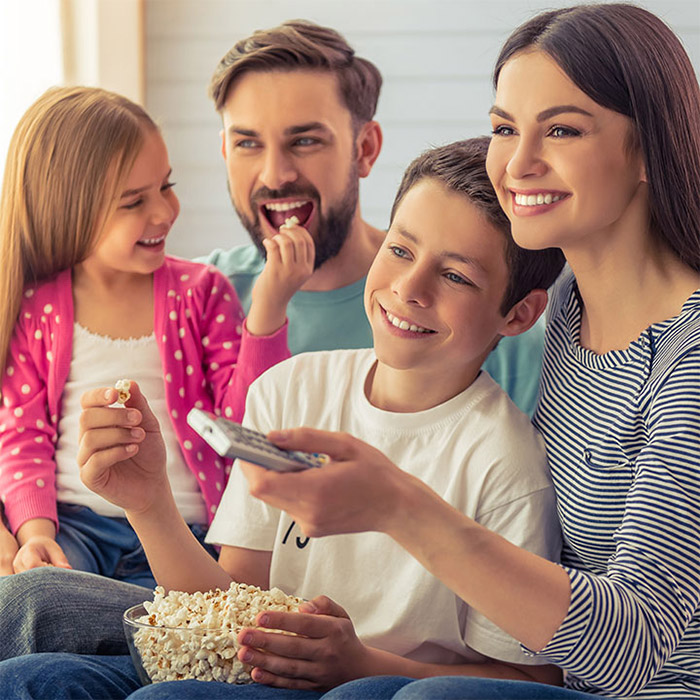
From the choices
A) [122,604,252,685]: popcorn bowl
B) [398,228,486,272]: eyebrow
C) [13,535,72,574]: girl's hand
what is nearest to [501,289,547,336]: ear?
[398,228,486,272]: eyebrow

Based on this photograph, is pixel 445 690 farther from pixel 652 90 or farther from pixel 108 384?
pixel 108 384

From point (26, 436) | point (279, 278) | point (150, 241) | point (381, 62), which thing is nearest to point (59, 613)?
point (26, 436)

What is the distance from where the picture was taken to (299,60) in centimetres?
210

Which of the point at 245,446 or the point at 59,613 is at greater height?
the point at 245,446

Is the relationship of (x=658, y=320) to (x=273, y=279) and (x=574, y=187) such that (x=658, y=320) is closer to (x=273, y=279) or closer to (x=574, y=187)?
(x=574, y=187)

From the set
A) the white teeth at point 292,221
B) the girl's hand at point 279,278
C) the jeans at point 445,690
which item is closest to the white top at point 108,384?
the girl's hand at point 279,278

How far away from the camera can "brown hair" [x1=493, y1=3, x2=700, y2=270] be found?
130cm

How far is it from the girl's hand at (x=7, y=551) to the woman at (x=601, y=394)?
0.86 meters

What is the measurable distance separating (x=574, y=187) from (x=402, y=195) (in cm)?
33

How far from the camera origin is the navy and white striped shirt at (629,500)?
113cm

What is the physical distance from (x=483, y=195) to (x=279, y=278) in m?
0.52

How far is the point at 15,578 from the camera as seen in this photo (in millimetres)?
1370

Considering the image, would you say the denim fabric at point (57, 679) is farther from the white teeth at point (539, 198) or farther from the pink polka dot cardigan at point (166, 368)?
the white teeth at point (539, 198)

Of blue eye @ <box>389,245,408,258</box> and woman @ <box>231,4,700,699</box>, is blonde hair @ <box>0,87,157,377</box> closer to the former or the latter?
blue eye @ <box>389,245,408,258</box>
